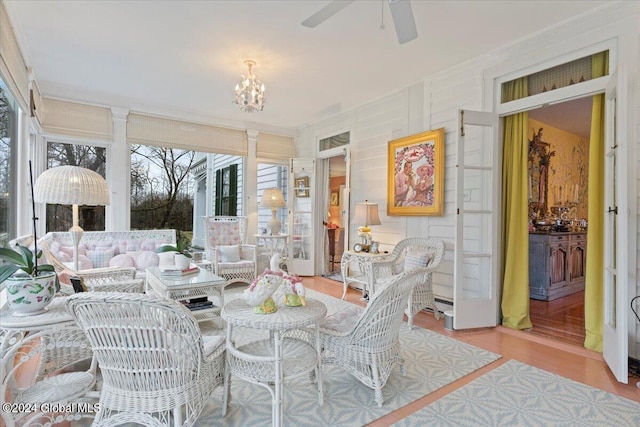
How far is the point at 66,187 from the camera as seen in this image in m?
2.75

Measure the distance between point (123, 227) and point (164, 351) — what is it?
416 centimetres

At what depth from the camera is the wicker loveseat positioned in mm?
4051

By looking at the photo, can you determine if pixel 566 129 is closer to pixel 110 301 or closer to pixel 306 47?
pixel 306 47

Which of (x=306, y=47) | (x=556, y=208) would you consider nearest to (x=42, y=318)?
(x=306, y=47)

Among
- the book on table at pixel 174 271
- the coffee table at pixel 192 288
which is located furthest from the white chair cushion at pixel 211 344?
the book on table at pixel 174 271

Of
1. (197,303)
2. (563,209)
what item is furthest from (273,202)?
(563,209)

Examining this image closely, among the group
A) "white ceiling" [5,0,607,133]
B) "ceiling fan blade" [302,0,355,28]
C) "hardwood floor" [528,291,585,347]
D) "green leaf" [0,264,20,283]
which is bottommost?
"hardwood floor" [528,291,585,347]

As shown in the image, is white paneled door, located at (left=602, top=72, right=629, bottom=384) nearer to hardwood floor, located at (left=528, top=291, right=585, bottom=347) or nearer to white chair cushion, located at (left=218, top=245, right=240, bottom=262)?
hardwood floor, located at (left=528, top=291, right=585, bottom=347)

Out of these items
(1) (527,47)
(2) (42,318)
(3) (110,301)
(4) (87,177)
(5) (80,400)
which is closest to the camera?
(3) (110,301)

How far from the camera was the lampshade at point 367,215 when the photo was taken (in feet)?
15.1

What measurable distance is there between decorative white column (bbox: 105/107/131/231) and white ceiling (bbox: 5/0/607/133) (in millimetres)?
299

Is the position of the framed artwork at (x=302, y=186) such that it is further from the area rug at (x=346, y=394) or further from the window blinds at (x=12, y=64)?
the window blinds at (x=12, y=64)

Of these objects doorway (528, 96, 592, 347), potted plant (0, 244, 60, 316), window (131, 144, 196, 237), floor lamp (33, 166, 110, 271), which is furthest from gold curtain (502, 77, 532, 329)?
window (131, 144, 196, 237)

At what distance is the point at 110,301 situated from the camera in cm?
143
